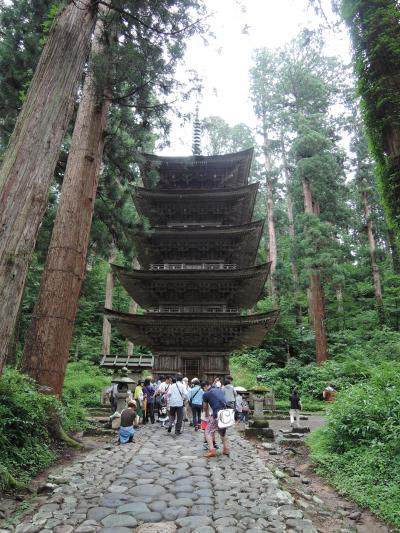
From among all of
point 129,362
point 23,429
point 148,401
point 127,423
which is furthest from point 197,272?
point 23,429

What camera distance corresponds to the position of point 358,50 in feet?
18.6

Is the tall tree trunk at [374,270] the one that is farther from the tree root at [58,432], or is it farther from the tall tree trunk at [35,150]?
the tall tree trunk at [35,150]

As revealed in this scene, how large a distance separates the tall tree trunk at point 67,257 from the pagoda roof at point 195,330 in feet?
25.1

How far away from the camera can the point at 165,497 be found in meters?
4.38

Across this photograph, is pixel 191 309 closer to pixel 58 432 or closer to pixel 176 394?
pixel 176 394

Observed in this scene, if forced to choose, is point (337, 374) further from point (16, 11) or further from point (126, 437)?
A: point (16, 11)

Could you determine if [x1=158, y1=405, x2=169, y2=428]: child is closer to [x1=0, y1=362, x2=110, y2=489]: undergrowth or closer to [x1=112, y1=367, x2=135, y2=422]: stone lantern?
[x1=112, y1=367, x2=135, y2=422]: stone lantern

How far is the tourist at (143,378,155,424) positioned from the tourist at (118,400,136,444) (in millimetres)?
3012

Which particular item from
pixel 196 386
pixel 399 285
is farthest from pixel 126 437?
pixel 399 285

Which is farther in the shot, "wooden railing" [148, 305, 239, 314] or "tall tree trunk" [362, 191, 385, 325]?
"tall tree trunk" [362, 191, 385, 325]

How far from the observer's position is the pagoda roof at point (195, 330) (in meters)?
15.0

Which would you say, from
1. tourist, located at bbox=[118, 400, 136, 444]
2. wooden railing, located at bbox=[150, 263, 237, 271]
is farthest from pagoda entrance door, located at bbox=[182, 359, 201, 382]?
tourist, located at bbox=[118, 400, 136, 444]

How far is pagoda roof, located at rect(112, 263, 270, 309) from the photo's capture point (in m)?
15.6

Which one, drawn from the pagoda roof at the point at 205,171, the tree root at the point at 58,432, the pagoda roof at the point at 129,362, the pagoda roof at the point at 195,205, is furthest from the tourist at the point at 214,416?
the pagoda roof at the point at 205,171
